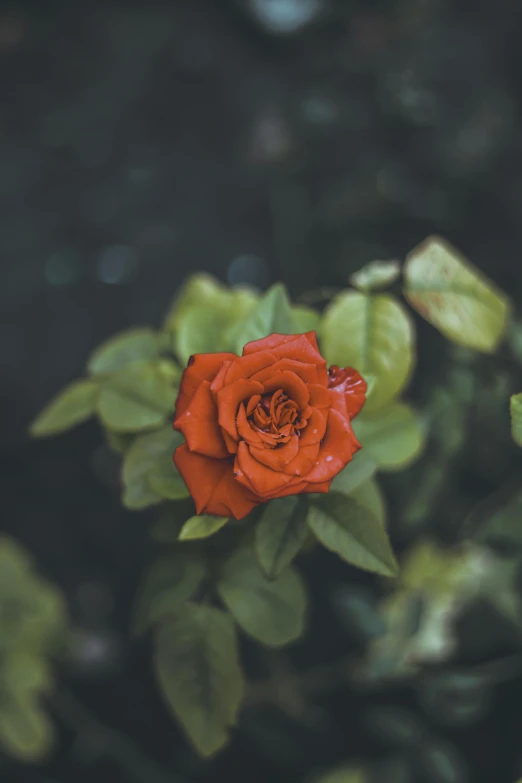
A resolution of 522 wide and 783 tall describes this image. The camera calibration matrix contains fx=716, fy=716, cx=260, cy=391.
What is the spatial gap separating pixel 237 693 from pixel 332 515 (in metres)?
0.28

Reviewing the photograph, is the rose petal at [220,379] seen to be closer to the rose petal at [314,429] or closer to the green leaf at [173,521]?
the rose petal at [314,429]

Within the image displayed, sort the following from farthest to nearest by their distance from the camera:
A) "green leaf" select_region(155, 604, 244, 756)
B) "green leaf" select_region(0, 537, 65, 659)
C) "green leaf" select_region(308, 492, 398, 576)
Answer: "green leaf" select_region(0, 537, 65, 659) → "green leaf" select_region(155, 604, 244, 756) → "green leaf" select_region(308, 492, 398, 576)

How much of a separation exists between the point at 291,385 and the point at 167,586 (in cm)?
40

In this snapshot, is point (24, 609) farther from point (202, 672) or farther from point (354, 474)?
point (354, 474)

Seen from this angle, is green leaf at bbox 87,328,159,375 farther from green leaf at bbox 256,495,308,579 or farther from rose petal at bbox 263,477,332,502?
rose petal at bbox 263,477,332,502

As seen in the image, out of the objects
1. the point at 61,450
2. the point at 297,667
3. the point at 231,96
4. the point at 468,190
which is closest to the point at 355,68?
the point at 231,96

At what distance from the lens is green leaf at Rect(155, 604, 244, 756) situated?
0.93 m

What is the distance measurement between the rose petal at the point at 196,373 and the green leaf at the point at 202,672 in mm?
362

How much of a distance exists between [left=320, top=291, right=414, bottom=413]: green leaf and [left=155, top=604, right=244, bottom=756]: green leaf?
0.36 metres

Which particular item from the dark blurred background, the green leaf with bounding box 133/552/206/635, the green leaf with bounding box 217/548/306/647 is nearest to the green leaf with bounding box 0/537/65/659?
the dark blurred background

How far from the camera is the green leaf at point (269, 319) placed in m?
0.87

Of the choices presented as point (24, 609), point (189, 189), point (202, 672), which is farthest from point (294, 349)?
point (189, 189)

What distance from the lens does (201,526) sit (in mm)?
773

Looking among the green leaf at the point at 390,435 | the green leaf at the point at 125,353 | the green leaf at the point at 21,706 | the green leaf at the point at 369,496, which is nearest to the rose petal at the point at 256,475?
the green leaf at the point at 369,496
